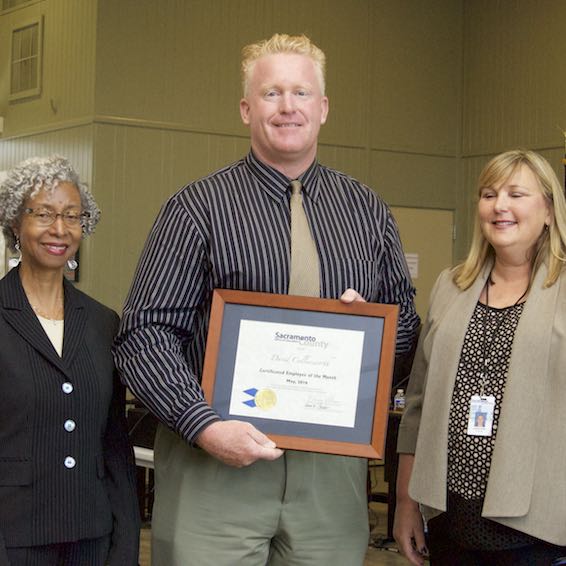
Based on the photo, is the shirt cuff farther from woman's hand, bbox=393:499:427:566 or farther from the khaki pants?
woman's hand, bbox=393:499:427:566

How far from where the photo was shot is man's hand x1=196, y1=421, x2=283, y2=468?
92.5 inches

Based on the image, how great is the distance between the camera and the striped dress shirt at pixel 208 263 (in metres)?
2.49

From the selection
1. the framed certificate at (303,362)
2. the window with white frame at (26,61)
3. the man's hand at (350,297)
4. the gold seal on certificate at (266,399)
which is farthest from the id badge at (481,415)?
the window with white frame at (26,61)

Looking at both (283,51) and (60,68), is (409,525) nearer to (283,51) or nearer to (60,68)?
(283,51)

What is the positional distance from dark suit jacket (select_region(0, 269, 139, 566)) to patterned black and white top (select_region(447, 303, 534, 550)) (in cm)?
87

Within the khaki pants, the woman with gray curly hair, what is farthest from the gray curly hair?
the khaki pants

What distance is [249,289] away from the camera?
2.60 metres

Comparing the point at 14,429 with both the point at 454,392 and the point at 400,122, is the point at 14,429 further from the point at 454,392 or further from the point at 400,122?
the point at 400,122

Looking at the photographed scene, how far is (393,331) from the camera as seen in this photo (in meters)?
2.50

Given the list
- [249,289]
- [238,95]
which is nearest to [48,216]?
[249,289]

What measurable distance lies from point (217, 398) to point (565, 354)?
0.88 meters

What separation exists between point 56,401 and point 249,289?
58 centimetres

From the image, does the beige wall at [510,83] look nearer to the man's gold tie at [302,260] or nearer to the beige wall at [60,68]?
the beige wall at [60,68]

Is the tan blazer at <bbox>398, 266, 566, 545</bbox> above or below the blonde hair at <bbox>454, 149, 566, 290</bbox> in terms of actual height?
below
